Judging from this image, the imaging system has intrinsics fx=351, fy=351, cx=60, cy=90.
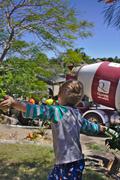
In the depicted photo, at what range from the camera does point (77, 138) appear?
3229 mm

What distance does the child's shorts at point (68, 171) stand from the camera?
3188 millimetres

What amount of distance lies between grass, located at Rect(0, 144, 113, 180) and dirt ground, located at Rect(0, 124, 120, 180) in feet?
1.59

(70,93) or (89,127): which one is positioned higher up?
(70,93)

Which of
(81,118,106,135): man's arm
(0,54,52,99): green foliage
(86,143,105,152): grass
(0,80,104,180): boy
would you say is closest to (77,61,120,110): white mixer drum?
(0,54,52,99): green foliage

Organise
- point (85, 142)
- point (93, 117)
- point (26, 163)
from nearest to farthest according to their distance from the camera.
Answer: point (26, 163) → point (85, 142) → point (93, 117)

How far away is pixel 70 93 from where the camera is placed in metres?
3.11

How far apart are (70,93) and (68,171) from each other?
71 cm

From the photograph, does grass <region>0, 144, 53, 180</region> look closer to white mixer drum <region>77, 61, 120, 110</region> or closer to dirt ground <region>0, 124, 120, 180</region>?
dirt ground <region>0, 124, 120, 180</region>

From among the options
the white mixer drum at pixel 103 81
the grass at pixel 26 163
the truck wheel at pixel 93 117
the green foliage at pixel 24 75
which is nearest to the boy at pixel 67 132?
the grass at pixel 26 163

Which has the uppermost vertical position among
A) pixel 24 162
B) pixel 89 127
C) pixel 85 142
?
pixel 89 127

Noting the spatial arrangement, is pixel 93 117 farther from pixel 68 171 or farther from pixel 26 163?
pixel 68 171

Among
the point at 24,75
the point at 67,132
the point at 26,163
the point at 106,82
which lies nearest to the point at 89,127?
the point at 67,132

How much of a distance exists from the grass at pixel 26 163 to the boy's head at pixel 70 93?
262 centimetres

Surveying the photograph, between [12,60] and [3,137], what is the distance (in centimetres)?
214
